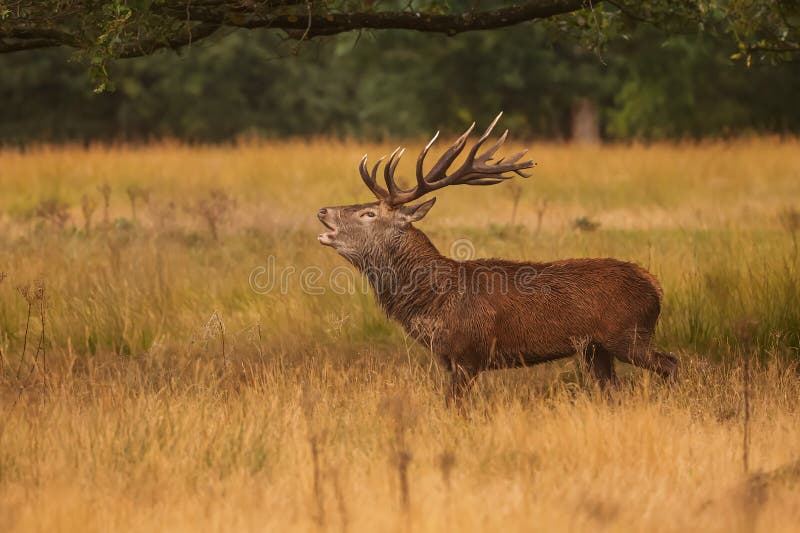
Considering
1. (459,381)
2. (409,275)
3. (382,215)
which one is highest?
(382,215)

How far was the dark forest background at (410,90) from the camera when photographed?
29.9m

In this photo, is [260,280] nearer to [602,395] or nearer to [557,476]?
[602,395]

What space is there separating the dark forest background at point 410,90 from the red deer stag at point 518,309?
21.4 m

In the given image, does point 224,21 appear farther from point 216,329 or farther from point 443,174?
point 216,329

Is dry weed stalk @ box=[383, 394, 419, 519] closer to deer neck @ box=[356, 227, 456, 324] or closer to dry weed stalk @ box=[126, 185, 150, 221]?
deer neck @ box=[356, 227, 456, 324]

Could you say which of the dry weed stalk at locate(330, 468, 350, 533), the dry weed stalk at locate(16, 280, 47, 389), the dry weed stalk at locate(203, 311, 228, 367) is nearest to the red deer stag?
the dry weed stalk at locate(203, 311, 228, 367)

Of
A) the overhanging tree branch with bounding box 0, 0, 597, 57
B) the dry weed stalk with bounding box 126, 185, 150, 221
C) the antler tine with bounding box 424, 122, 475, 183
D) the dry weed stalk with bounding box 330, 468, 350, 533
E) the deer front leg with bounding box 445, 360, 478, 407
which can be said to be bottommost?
the dry weed stalk with bounding box 126, 185, 150, 221

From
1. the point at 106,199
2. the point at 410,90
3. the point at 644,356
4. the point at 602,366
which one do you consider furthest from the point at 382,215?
the point at 410,90

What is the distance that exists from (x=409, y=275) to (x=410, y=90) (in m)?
25.8

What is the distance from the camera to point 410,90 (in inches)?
1280

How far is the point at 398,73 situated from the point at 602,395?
2648cm

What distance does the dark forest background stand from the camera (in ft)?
98.1

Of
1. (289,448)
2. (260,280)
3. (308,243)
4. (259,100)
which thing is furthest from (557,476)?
(259,100)

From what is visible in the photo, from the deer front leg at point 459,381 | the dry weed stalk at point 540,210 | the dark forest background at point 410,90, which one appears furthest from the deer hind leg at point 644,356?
the dark forest background at point 410,90
